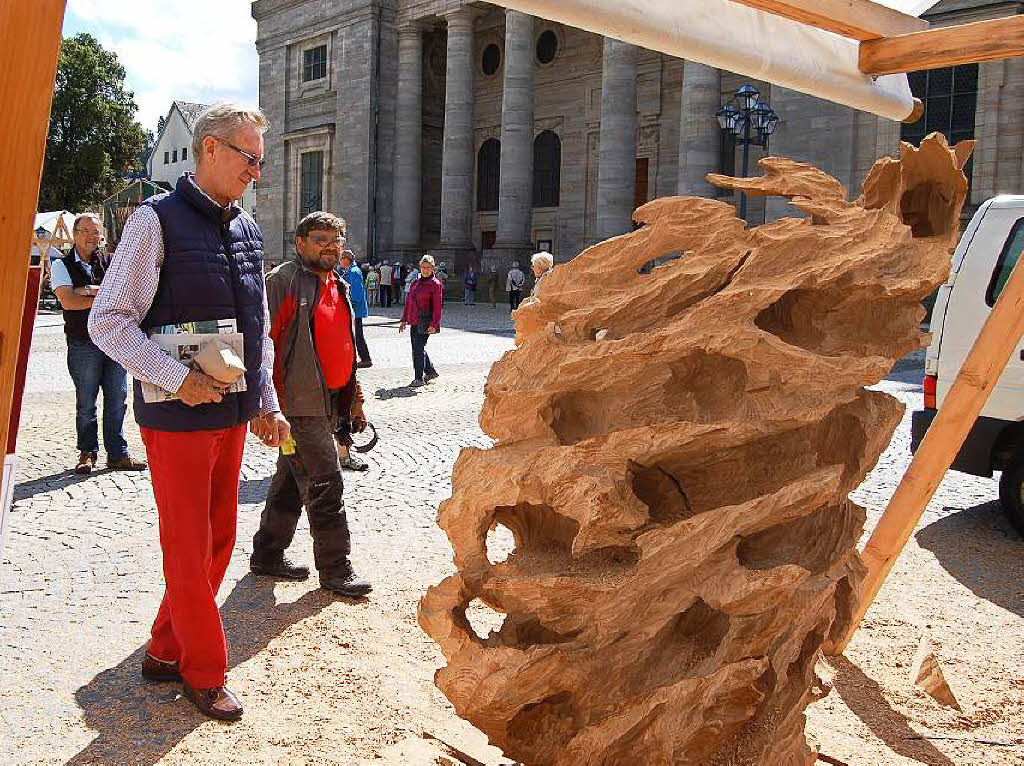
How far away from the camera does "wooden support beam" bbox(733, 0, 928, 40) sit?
8.48 feet

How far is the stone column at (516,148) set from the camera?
3222 centimetres

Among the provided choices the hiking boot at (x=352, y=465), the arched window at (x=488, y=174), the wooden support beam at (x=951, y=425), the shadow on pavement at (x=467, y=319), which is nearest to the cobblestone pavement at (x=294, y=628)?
the hiking boot at (x=352, y=465)

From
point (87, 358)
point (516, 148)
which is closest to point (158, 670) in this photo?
point (87, 358)

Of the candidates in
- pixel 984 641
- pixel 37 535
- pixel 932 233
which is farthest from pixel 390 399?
pixel 932 233

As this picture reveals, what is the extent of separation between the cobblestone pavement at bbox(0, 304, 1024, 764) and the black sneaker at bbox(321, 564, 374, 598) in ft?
0.19

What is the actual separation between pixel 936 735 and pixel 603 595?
6.43 ft

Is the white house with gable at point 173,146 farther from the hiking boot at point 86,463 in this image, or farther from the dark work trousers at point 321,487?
the dark work trousers at point 321,487

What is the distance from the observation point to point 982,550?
6.18 meters

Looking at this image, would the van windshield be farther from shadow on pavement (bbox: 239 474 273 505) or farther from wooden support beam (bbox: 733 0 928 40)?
shadow on pavement (bbox: 239 474 273 505)

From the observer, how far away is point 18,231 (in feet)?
4.58

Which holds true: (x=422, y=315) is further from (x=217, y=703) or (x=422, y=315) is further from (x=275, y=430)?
(x=217, y=703)

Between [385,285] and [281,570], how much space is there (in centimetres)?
2858

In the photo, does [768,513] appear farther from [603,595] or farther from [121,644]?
[121,644]

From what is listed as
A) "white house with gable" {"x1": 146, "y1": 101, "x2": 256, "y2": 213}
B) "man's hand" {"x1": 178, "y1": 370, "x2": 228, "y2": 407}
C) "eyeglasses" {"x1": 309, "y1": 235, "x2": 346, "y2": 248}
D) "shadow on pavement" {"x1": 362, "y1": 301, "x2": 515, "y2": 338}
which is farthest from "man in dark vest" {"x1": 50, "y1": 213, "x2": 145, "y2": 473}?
"white house with gable" {"x1": 146, "y1": 101, "x2": 256, "y2": 213}
